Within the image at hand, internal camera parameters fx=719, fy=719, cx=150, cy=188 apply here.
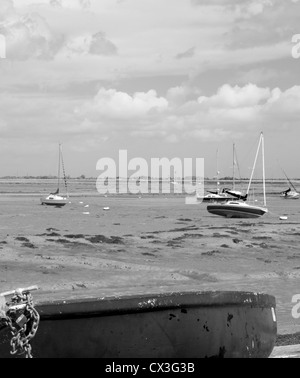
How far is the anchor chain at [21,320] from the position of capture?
6812mm

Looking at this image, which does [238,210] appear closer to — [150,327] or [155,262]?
[155,262]

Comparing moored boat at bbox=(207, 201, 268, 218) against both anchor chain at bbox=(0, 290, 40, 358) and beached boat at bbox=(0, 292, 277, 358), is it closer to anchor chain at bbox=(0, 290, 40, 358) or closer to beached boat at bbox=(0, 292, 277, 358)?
beached boat at bbox=(0, 292, 277, 358)

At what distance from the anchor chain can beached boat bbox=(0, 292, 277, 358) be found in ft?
0.39

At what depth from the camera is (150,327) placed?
25.0 ft

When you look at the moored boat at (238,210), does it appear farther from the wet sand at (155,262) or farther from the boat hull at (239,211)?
the wet sand at (155,262)

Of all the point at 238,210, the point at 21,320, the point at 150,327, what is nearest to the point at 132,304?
the point at 150,327

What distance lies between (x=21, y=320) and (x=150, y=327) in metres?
1.48

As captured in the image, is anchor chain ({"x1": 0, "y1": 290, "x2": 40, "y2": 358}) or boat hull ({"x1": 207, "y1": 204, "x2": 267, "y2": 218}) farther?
boat hull ({"x1": 207, "y1": 204, "x2": 267, "y2": 218})

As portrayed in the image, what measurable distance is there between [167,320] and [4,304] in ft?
6.01

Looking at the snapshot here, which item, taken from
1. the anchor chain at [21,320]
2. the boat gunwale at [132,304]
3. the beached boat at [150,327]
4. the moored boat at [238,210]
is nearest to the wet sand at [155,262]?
the beached boat at [150,327]

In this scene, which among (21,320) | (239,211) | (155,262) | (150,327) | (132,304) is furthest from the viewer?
(239,211)

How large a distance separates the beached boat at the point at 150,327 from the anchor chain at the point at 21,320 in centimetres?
12

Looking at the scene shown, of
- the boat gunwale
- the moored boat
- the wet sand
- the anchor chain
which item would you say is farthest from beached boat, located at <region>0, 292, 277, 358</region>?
the moored boat

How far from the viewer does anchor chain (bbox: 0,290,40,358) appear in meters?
6.81
